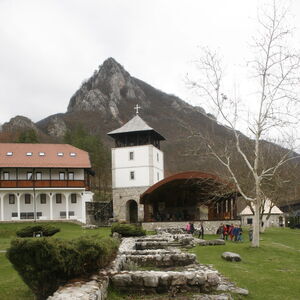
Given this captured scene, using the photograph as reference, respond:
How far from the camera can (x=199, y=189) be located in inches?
1430

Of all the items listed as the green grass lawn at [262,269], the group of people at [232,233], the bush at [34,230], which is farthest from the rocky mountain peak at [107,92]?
the green grass lawn at [262,269]

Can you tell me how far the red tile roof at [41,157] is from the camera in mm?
40969

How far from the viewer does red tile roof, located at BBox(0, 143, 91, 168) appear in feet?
134

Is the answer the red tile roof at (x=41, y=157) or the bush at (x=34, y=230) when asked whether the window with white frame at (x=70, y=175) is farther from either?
the bush at (x=34, y=230)

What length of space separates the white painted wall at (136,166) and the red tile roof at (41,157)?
3918 millimetres

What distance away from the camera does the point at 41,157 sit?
139ft

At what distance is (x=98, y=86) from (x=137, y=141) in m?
101

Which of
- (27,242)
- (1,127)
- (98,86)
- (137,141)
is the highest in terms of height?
(98,86)

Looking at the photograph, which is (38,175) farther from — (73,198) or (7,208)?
(7,208)

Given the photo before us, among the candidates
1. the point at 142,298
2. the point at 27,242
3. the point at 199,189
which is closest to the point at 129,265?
the point at 142,298

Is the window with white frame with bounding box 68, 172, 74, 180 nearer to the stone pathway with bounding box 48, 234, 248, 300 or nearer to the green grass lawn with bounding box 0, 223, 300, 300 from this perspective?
the green grass lawn with bounding box 0, 223, 300, 300

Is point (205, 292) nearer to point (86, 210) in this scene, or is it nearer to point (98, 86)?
point (86, 210)

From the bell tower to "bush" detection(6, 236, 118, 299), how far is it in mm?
35630

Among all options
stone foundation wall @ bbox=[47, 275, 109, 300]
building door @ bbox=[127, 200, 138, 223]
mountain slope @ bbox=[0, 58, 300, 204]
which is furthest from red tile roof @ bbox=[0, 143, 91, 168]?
stone foundation wall @ bbox=[47, 275, 109, 300]
